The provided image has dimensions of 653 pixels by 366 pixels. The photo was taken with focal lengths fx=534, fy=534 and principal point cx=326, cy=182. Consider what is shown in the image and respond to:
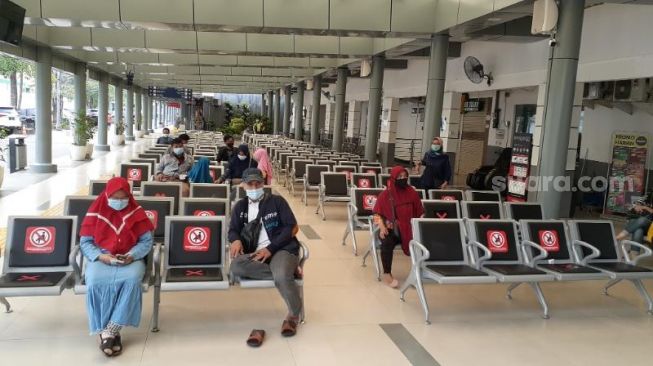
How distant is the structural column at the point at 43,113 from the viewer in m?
14.7

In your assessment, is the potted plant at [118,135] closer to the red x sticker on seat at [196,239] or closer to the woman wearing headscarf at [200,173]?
the woman wearing headscarf at [200,173]

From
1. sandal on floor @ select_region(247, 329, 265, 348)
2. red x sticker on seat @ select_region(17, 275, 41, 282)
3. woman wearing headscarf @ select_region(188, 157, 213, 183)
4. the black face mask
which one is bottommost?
sandal on floor @ select_region(247, 329, 265, 348)

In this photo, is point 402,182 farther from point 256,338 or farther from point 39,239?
point 39,239

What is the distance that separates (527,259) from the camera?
5461 mm

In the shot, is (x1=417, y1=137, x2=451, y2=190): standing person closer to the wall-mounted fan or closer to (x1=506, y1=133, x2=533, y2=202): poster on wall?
(x1=506, y1=133, x2=533, y2=202): poster on wall

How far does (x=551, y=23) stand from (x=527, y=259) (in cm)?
340

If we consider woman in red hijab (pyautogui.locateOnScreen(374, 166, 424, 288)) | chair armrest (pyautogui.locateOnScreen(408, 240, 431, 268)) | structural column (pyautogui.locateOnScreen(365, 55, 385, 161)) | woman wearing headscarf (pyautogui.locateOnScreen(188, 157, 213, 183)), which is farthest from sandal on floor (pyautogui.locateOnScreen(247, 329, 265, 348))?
structural column (pyautogui.locateOnScreen(365, 55, 385, 161))

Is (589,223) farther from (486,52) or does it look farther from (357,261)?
(486,52)

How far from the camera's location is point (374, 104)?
15.9 m

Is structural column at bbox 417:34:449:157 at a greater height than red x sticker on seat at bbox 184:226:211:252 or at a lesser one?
greater

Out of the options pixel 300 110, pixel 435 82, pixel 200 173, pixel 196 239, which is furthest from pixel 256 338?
pixel 300 110

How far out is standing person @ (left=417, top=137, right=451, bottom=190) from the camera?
9234 millimetres

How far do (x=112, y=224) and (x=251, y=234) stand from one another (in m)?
1.17

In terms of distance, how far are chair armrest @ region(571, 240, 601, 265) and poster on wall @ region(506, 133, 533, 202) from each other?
16.7 ft
